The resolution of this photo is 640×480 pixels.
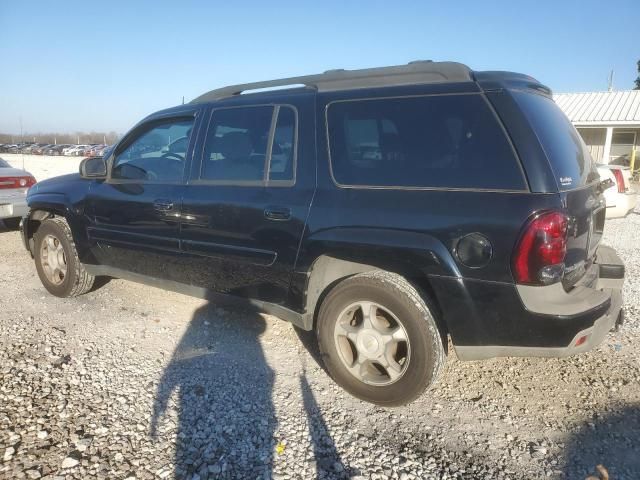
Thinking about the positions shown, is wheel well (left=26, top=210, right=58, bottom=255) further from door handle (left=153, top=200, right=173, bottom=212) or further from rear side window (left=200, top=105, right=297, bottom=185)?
rear side window (left=200, top=105, right=297, bottom=185)

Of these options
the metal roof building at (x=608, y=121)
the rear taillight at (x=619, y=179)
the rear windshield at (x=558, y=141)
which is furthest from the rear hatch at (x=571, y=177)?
the metal roof building at (x=608, y=121)

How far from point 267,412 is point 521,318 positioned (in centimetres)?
153

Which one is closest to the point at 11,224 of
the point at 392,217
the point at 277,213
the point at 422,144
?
the point at 277,213

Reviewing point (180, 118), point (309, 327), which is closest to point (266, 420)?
point (309, 327)

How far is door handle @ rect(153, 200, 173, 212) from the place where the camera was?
368 cm

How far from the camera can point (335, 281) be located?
3.09m

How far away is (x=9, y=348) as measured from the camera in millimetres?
3615

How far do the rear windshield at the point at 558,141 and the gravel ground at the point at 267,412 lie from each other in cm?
138

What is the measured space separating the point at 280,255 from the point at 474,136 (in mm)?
1393

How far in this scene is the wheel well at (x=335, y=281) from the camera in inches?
110

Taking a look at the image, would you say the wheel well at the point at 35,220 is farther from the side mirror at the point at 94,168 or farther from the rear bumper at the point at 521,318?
the rear bumper at the point at 521,318

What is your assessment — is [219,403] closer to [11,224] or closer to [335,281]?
[335,281]

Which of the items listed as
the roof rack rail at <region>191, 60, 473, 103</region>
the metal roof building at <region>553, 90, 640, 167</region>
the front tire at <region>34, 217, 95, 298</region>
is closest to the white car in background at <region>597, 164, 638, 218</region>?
the roof rack rail at <region>191, 60, 473, 103</region>

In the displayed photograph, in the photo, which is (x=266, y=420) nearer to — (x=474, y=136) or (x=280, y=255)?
(x=280, y=255)
